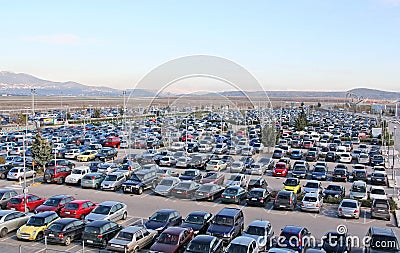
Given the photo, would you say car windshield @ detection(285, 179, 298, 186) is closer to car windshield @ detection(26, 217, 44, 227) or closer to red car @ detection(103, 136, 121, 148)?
car windshield @ detection(26, 217, 44, 227)

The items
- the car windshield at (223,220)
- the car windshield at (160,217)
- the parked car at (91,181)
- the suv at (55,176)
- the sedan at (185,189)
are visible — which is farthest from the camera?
the suv at (55,176)

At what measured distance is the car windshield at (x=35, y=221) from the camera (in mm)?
15672

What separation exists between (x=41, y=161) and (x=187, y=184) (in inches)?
650

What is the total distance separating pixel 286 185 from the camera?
Answer: 2384cm

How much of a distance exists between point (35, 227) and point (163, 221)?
4.98 meters

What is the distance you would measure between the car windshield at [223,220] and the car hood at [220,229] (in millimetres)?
173

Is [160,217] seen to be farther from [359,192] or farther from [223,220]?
[359,192]

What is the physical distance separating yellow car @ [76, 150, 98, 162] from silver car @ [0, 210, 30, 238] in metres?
18.8

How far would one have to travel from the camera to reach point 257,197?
20625 millimetres

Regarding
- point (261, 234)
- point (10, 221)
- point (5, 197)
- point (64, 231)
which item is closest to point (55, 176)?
point (5, 197)

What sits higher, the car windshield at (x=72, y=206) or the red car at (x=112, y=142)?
the car windshield at (x=72, y=206)

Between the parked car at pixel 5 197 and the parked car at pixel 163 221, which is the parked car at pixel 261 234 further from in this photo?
the parked car at pixel 5 197

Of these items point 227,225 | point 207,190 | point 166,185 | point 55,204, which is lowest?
point 55,204

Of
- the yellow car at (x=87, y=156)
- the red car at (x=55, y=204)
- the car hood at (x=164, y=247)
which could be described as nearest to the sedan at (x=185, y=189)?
the car hood at (x=164, y=247)
